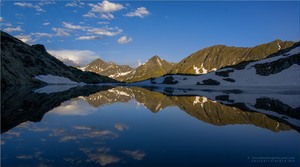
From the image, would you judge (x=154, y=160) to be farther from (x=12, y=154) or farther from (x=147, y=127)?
(x=147, y=127)

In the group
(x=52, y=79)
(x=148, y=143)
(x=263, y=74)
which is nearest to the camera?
(x=148, y=143)

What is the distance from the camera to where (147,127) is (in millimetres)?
21375

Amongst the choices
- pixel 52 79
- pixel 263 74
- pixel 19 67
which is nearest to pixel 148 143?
pixel 263 74

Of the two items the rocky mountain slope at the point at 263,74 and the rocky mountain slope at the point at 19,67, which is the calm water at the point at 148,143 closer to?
the rocky mountain slope at the point at 19,67

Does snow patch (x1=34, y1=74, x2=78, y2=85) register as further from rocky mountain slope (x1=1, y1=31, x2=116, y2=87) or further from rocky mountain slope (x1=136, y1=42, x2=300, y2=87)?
rocky mountain slope (x1=136, y1=42, x2=300, y2=87)

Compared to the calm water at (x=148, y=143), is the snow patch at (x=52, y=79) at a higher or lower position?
higher

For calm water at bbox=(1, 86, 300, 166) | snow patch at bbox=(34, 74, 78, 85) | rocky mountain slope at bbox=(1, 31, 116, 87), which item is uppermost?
rocky mountain slope at bbox=(1, 31, 116, 87)

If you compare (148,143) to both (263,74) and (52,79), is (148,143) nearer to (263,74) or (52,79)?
(263,74)

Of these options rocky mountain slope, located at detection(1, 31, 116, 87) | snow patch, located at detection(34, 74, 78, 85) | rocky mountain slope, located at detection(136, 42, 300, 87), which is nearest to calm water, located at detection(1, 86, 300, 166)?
rocky mountain slope, located at detection(1, 31, 116, 87)

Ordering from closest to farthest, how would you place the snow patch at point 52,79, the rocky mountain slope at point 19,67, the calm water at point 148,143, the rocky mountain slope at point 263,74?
the calm water at point 148,143 < the rocky mountain slope at point 19,67 < the rocky mountain slope at point 263,74 < the snow patch at point 52,79

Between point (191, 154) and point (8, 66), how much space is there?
11284cm

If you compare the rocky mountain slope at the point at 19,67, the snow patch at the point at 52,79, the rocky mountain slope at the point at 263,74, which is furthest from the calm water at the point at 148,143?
the snow patch at the point at 52,79

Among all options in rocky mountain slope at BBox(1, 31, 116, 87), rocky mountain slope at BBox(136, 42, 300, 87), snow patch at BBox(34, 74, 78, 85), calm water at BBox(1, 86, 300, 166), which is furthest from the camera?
snow patch at BBox(34, 74, 78, 85)

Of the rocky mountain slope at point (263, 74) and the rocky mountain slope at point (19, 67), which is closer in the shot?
the rocky mountain slope at point (19, 67)
